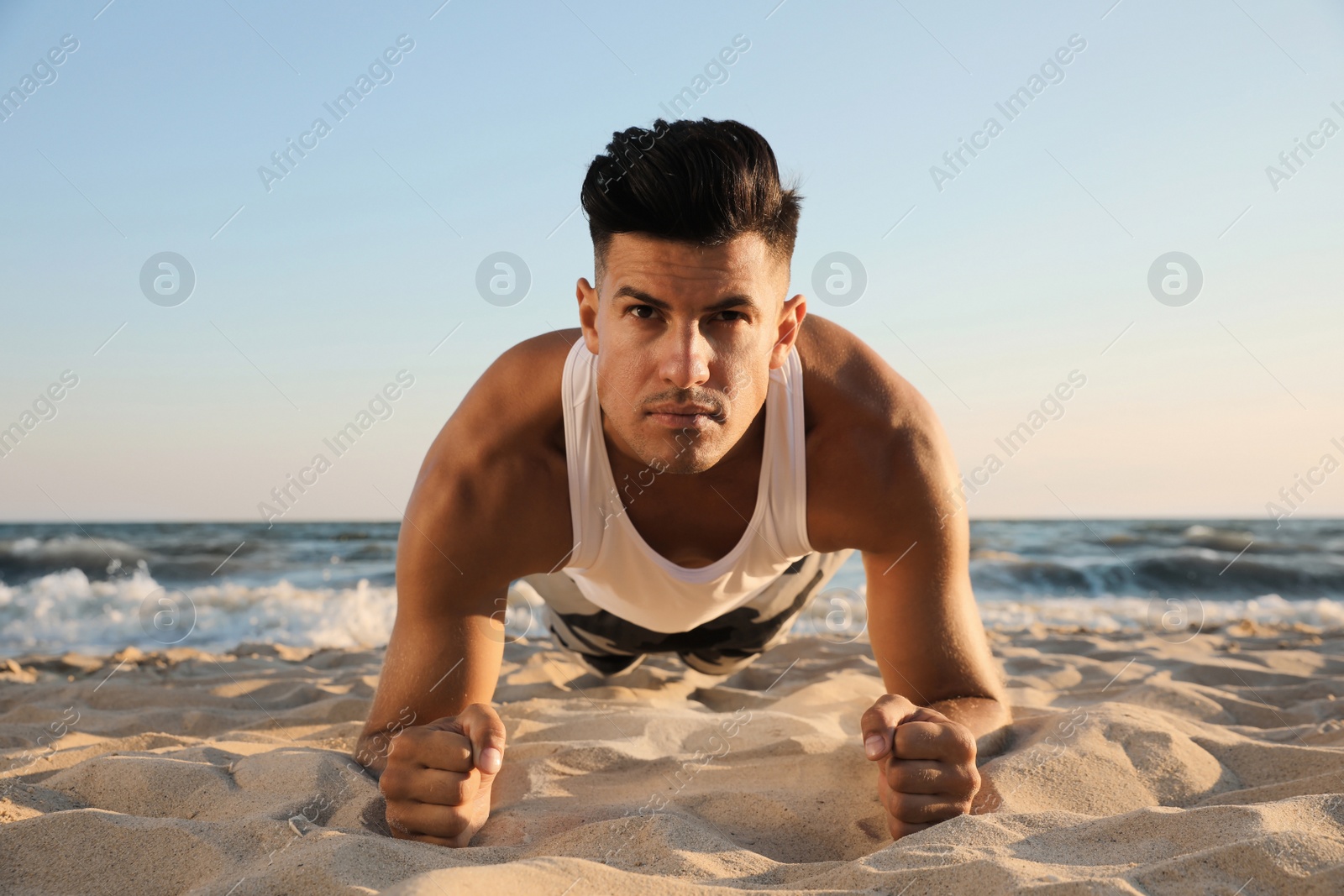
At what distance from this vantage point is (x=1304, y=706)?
11.0ft

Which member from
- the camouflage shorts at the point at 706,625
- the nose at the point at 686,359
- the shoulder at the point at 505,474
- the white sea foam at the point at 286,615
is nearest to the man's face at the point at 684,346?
the nose at the point at 686,359

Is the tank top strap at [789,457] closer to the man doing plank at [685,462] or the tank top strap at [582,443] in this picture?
the man doing plank at [685,462]

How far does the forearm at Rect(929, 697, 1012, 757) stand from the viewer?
2.37 metres

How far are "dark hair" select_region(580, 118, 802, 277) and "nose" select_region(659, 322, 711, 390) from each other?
256mm

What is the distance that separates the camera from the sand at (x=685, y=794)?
1.48 m

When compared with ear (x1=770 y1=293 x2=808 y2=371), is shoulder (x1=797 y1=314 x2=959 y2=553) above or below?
below

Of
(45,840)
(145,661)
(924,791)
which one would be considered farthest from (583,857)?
(145,661)

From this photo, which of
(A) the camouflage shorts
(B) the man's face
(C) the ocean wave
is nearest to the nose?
(B) the man's face

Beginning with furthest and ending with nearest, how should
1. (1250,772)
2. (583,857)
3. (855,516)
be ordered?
(855,516), (1250,772), (583,857)

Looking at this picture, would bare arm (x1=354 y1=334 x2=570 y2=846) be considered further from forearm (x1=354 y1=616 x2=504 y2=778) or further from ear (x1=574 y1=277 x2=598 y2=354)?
ear (x1=574 y1=277 x2=598 y2=354)

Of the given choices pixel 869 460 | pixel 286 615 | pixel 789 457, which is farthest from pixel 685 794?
pixel 286 615

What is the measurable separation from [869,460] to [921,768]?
0.94 meters

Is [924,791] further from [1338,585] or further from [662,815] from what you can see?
[1338,585]

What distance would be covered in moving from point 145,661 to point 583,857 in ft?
13.5
